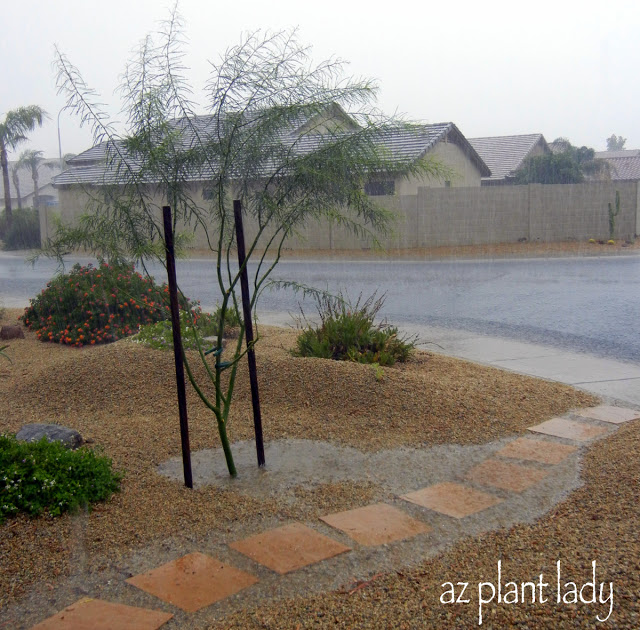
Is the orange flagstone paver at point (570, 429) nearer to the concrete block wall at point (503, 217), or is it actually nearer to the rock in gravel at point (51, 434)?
the rock in gravel at point (51, 434)

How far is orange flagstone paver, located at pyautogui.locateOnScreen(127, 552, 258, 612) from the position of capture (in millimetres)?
3404

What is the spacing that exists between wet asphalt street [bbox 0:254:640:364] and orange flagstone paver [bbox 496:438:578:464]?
3526 millimetres

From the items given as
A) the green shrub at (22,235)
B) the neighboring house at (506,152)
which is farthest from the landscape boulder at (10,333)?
the neighboring house at (506,152)

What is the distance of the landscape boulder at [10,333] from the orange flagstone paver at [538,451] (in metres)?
7.25

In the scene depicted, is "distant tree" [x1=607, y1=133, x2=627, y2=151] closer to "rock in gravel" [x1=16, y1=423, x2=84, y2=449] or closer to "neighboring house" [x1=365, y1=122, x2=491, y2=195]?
"neighboring house" [x1=365, y1=122, x2=491, y2=195]

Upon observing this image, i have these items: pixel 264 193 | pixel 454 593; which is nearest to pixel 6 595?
pixel 454 593

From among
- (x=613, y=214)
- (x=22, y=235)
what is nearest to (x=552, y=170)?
(x=613, y=214)

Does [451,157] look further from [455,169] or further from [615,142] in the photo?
[615,142]

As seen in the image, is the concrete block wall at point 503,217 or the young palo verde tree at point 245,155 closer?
the young palo verde tree at point 245,155

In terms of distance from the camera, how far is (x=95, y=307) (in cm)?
1008

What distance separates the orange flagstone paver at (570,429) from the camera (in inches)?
225

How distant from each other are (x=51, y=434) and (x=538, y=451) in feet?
11.3

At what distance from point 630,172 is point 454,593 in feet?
178

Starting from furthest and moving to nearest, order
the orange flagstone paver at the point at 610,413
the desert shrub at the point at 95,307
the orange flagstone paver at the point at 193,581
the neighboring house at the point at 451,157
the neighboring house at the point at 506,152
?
the neighboring house at the point at 506,152, the neighboring house at the point at 451,157, the desert shrub at the point at 95,307, the orange flagstone paver at the point at 610,413, the orange flagstone paver at the point at 193,581
